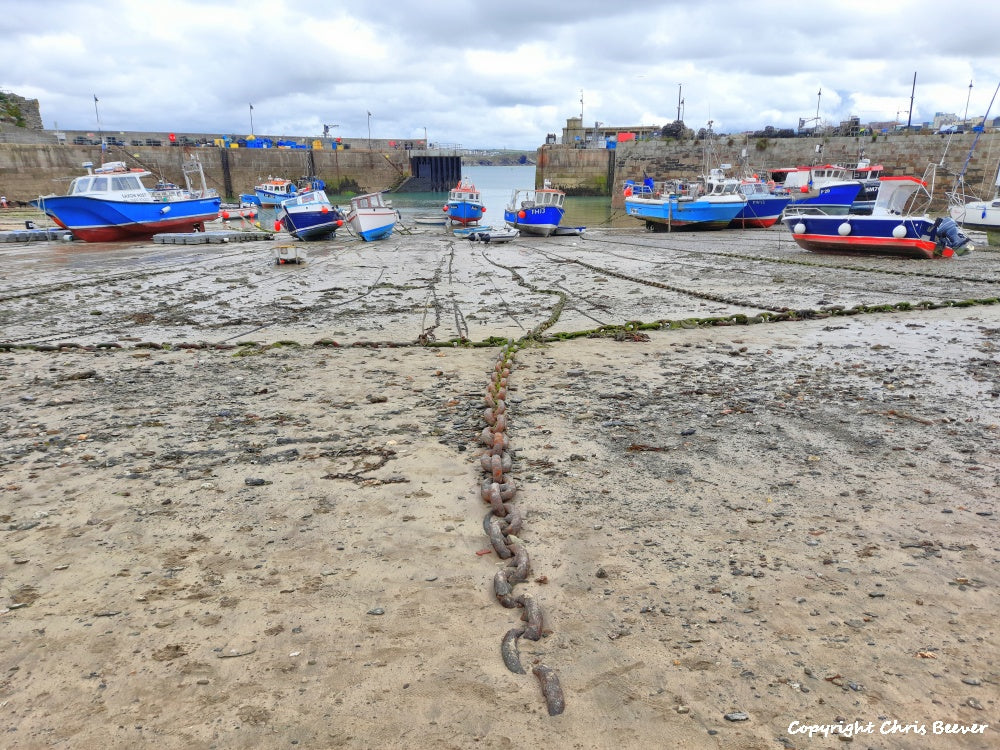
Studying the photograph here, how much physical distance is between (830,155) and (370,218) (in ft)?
108

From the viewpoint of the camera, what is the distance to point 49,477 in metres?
3.77

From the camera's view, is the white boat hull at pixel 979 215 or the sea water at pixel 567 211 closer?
the white boat hull at pixel 979 215

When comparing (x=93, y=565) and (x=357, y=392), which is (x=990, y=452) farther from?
(x=93, y=565)

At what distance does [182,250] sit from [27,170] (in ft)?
125

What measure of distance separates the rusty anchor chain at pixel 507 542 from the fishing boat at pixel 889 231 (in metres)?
14.0

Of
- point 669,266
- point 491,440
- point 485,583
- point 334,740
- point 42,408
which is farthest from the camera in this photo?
point 669,266

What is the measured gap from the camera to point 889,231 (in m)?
14.5

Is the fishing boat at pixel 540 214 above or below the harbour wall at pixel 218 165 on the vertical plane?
below

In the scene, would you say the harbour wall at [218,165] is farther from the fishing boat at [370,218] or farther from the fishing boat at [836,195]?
the fishing boat at [836,195]

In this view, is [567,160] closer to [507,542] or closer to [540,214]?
[540,214]

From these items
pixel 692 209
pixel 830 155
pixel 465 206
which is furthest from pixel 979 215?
pixel 465 206

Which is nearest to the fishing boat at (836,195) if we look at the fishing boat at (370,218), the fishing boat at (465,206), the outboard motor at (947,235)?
the outboard motor at (947,235)

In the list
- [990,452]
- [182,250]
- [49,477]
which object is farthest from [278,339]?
[182,250]

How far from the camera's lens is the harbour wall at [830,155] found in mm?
34031
